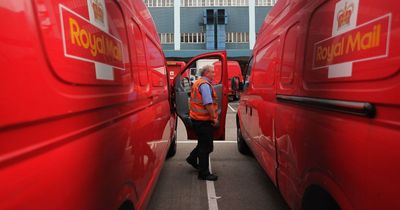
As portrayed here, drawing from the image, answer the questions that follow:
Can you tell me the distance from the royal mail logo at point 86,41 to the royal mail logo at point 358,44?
1428mm

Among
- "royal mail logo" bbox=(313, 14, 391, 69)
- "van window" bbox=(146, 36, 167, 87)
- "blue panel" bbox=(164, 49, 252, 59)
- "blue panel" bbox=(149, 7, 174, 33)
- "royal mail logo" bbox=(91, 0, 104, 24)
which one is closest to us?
"royal mail logo" bbox=(313, 14, 391, 69)

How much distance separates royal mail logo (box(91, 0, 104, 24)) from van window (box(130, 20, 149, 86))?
887 millimetres

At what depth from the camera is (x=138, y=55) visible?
331 centimetres

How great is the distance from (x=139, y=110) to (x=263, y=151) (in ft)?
6.49

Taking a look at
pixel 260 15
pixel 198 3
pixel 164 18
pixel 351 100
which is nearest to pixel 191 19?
pixel 198 3

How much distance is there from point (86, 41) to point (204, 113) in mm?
3457

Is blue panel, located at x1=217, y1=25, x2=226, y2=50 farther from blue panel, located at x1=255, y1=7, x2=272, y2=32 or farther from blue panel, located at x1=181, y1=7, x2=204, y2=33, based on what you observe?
blue panel, located at x1=255, y1=7, x2=272, y2=32

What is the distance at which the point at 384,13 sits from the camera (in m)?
1.73

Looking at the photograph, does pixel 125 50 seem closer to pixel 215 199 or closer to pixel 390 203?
pixel 390 203

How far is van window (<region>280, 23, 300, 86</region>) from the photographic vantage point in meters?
3.21

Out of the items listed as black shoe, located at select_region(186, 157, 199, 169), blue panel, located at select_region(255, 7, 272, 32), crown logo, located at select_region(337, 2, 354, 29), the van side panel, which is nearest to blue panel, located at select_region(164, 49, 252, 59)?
blue panel, located at select_region(255, 7, 272, 32)

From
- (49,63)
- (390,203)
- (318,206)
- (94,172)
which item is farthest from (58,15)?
(318,206)

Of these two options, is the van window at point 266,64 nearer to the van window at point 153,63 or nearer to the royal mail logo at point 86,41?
the van window at point 153,63

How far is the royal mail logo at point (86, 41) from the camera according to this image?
5.30ft
